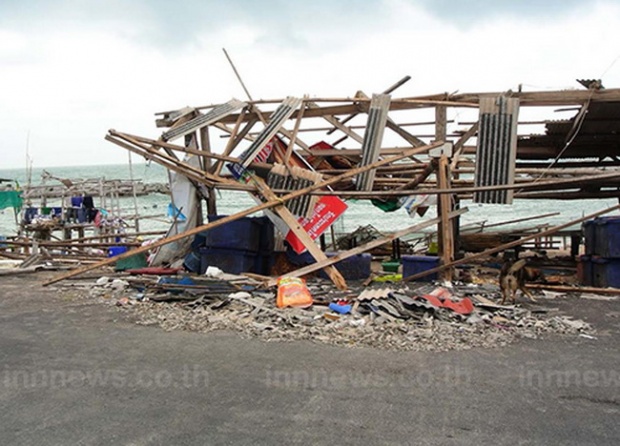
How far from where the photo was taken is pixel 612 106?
9.25m

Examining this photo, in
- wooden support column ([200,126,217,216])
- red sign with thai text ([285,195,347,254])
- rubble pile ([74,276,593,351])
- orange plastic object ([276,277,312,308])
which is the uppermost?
wooden support column ([200,126,217,216])

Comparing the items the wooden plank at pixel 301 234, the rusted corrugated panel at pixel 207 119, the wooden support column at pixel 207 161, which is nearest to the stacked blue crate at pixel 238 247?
the wooden support column at pixel 207 161

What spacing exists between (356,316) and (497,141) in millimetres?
4075

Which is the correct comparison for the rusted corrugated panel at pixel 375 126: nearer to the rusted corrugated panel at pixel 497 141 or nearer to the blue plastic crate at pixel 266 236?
the rusted corrugated panel at pixel 497 141

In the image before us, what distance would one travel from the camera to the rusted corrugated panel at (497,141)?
8.82 metres

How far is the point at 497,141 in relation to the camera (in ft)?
29.0

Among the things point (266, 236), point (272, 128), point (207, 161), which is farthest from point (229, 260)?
point (272, 128)

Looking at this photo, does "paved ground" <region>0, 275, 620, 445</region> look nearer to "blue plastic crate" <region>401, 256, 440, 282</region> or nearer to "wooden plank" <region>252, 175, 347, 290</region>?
"wooden plank" <region>252, 175, 347, 290</region>

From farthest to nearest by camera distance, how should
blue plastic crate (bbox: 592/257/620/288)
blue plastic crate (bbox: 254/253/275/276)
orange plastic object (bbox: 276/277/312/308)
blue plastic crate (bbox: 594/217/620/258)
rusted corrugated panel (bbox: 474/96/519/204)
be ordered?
blue plastic crate (bbox: 254/253/275/276) → blue plastic crate (bbox: 592/257/620/288) → blue plastic crate (bbox: 594/217/620/258) → rusted corrugated panel (bbox: 474/96/519/204) → orange plastic object (bbox: 276/277/312/308)

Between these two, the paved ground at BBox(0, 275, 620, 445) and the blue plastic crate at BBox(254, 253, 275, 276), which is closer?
the paved ground at BBox(0, 275, 620, 445)

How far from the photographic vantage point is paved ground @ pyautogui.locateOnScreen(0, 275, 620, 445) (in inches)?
152

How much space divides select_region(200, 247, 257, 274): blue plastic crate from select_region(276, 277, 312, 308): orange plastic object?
266 cm

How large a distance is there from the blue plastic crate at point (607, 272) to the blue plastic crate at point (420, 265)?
3.04 m

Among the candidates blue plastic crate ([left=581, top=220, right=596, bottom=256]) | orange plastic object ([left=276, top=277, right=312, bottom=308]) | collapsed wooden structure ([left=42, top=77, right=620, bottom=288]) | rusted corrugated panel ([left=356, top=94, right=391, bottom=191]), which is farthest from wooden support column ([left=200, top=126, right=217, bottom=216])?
blue plastic crate ([left=581, top=220, right=596, bottom=256])
